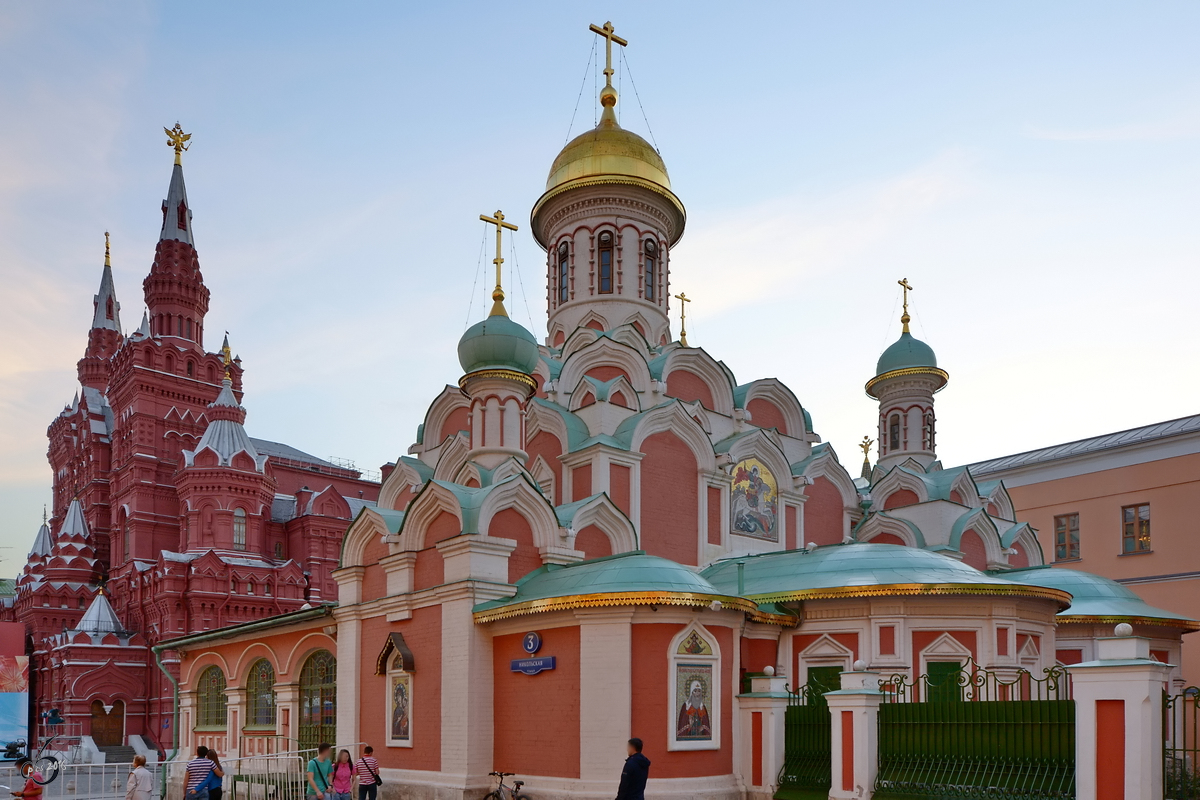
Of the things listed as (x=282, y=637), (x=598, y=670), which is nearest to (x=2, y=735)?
(x=282, y=637)

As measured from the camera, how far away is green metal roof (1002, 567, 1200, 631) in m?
17.4

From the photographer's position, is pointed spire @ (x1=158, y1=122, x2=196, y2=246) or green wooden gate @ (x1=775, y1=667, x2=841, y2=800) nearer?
green wooden gate @ (x1=775, y1=667, x2=841, y2=800)

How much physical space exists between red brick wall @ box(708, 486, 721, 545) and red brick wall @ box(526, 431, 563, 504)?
2.69 m

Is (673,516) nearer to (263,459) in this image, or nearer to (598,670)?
(598,670)

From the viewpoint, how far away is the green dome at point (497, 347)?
53.7ft

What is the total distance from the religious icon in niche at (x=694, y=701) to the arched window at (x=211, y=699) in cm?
1275

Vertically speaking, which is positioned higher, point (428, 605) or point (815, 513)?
point (815, 513)

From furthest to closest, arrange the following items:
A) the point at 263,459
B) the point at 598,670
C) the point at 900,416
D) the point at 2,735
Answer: the point at 263,459 < the point at 2,735 < the point at 900,416 < the point at 598,670

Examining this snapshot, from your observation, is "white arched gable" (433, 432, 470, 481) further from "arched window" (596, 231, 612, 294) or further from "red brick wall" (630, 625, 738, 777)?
"red brick wall" (630, 625, 738, 777)

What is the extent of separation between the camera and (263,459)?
3766 cm

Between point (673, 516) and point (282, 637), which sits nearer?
point (673, 516)

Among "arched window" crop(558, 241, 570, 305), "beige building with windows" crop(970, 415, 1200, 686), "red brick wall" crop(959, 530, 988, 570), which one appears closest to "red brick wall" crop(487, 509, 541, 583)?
"arched window" crop(558, 241, 570, 305)

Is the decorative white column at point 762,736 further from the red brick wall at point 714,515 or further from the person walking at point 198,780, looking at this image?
the person walking at point 198,780

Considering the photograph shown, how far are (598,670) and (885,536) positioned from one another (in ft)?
32.3
